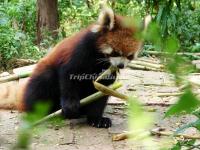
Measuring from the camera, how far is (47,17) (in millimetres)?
9500

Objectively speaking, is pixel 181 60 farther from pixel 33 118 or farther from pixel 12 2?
pixel 12 2

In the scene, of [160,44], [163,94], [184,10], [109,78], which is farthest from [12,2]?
[160,44]

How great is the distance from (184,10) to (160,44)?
1029 centimetres

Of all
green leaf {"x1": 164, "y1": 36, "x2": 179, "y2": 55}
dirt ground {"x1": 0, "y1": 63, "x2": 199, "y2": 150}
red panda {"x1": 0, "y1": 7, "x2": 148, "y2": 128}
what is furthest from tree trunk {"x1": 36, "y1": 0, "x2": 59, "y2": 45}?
green leaf {"x1": 164, "y1": 36, "x2": 179, "y2": 55}

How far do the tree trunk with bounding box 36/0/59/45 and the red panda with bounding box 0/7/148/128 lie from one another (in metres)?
5.31

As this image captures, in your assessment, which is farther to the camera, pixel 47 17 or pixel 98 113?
pixel 47 17

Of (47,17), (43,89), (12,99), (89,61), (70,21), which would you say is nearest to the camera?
(89,61)

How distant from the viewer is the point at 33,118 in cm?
42

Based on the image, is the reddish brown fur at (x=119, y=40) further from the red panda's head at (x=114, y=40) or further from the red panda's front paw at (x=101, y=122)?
the red panda's front paw at (x=101, y=122)

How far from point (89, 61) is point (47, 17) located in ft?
18.8

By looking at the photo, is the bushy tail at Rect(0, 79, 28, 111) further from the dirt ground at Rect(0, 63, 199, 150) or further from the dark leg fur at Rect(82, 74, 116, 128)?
the dark leg fur at Rect(82, 74, 116, 128)

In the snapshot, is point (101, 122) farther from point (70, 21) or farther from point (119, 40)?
point (70, 21)

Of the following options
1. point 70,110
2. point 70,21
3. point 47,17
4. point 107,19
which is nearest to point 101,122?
point 70,110

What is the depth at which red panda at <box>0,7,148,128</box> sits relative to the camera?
3.94m
